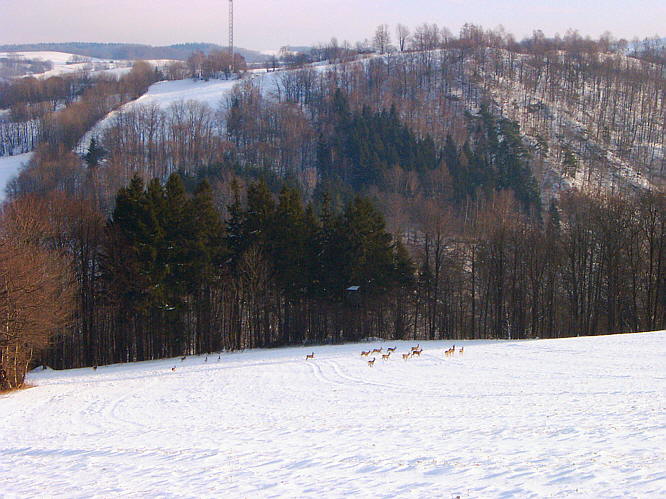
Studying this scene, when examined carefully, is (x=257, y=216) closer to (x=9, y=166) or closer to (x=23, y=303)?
(x=23, y=303)

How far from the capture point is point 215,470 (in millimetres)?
12070

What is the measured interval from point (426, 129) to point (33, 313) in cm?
9022

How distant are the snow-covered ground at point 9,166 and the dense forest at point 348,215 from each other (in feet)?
17.3

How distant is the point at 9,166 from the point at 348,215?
294 ft

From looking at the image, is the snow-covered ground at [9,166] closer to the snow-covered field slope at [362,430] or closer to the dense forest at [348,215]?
the dense forest at [348,215]

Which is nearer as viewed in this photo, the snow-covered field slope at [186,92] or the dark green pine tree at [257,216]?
the dark green pine tree at [257,216]

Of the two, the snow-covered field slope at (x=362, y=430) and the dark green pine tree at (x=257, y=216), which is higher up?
the dark green pine tree at (x=257, y=216)

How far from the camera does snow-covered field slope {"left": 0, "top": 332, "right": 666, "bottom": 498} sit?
10.4 m

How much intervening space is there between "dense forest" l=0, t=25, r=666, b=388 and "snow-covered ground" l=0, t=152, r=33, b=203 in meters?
5.28

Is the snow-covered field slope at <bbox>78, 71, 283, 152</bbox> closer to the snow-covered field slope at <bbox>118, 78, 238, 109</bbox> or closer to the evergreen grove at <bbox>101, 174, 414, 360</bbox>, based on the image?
the snow-covered field slope at <bbox>118, 78, 238, 109</bbox>

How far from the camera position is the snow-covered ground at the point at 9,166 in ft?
320

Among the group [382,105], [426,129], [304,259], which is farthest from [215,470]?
[382,105]

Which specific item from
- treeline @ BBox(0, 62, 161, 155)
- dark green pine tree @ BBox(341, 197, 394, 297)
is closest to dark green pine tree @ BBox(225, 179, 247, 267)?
dark green pine tree @ BBox(341, 197, 394, 297)

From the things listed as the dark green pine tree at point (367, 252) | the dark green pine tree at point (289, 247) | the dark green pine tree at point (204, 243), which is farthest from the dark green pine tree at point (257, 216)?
the dark green pine tree at point (367, 252)
